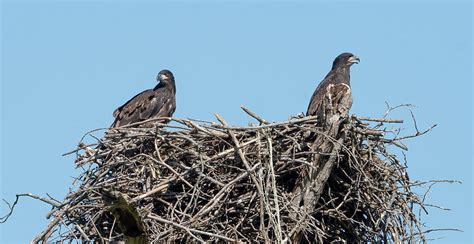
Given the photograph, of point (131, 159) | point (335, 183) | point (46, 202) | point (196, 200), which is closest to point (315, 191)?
point (335, 183)

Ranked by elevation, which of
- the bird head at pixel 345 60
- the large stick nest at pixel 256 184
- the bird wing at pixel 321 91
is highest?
the bird head at pixel 345 60

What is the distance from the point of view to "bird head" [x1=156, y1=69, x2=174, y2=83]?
15.0 m

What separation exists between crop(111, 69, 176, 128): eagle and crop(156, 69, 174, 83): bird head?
0.84 feet

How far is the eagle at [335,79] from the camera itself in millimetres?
11625

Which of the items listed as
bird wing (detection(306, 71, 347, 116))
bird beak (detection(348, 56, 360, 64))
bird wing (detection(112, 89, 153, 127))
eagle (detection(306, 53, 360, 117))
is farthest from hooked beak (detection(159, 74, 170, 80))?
bird beak (detection(348, 56, 360, 64))

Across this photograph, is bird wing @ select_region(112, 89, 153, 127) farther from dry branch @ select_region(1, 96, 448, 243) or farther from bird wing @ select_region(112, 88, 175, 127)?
dry branch @ select_region(1, 96, 448, 243)

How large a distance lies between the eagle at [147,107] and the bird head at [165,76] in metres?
0.25

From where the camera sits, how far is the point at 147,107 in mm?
13828

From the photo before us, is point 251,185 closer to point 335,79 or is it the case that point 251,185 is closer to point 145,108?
point 335,79

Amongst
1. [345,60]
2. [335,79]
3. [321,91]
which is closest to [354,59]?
[345,60]

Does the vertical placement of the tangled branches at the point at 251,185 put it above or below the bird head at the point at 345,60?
below

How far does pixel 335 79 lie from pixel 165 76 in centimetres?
329

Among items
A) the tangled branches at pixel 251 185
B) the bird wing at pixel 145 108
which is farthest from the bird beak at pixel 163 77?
the tangled branches at pixel 251 185

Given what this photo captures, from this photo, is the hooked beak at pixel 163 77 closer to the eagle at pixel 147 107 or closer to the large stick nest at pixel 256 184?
the eagle at pixel 147 107
